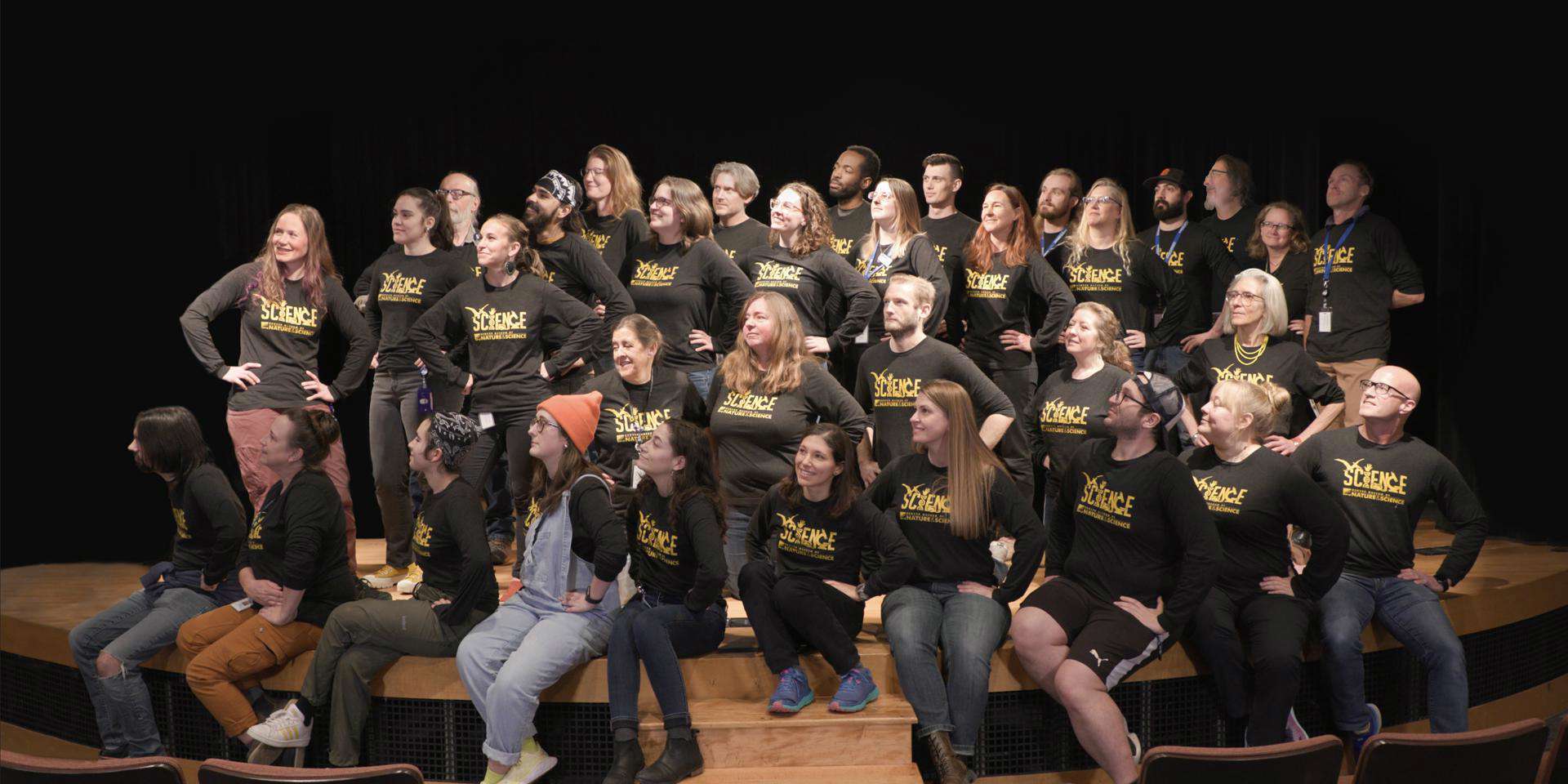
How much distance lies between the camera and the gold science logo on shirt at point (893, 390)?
16.3 feet

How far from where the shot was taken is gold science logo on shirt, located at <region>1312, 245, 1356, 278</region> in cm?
592

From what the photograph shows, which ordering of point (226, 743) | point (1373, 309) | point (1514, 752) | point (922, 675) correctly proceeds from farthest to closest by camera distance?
point (1373, 309), point (226, 743), point (922, 675), point (1514, 752)

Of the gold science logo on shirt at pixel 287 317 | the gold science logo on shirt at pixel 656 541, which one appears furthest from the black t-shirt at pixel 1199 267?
the gold science logo on shirt at pixel 287 317

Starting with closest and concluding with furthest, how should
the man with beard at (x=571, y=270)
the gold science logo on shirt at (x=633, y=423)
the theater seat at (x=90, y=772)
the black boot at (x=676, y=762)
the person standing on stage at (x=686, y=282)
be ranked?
the theater seat at (x=90, y=772), the black boot at (x=676, y=762), the gold science logo on shirt at (x=633, y=423), the man with beard at (x=571, y=270), the person standing on stage at (x=686, y=282)

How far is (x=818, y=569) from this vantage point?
14.5 feet

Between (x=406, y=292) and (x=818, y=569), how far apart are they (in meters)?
2.33

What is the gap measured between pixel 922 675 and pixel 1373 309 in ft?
9.97

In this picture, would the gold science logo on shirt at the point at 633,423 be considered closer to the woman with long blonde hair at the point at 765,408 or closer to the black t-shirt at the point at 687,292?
the woman with long blonde hair at the point at 765,408

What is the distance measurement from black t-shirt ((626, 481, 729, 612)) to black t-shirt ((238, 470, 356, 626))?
0.93 m

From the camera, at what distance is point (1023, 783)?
14.2 ft

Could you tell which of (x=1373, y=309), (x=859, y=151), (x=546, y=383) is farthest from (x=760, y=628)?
(x=1373, y=309)

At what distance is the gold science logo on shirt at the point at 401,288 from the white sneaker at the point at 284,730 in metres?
2.01

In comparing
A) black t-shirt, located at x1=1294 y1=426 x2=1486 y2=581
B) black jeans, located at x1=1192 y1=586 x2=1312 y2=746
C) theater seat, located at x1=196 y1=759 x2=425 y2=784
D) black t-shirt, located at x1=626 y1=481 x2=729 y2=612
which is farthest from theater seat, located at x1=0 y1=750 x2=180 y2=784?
black t-shirt, located at x1=1294 y1=426 x2=1486 y2=581

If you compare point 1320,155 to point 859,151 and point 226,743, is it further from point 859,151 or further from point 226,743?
point 226,743
